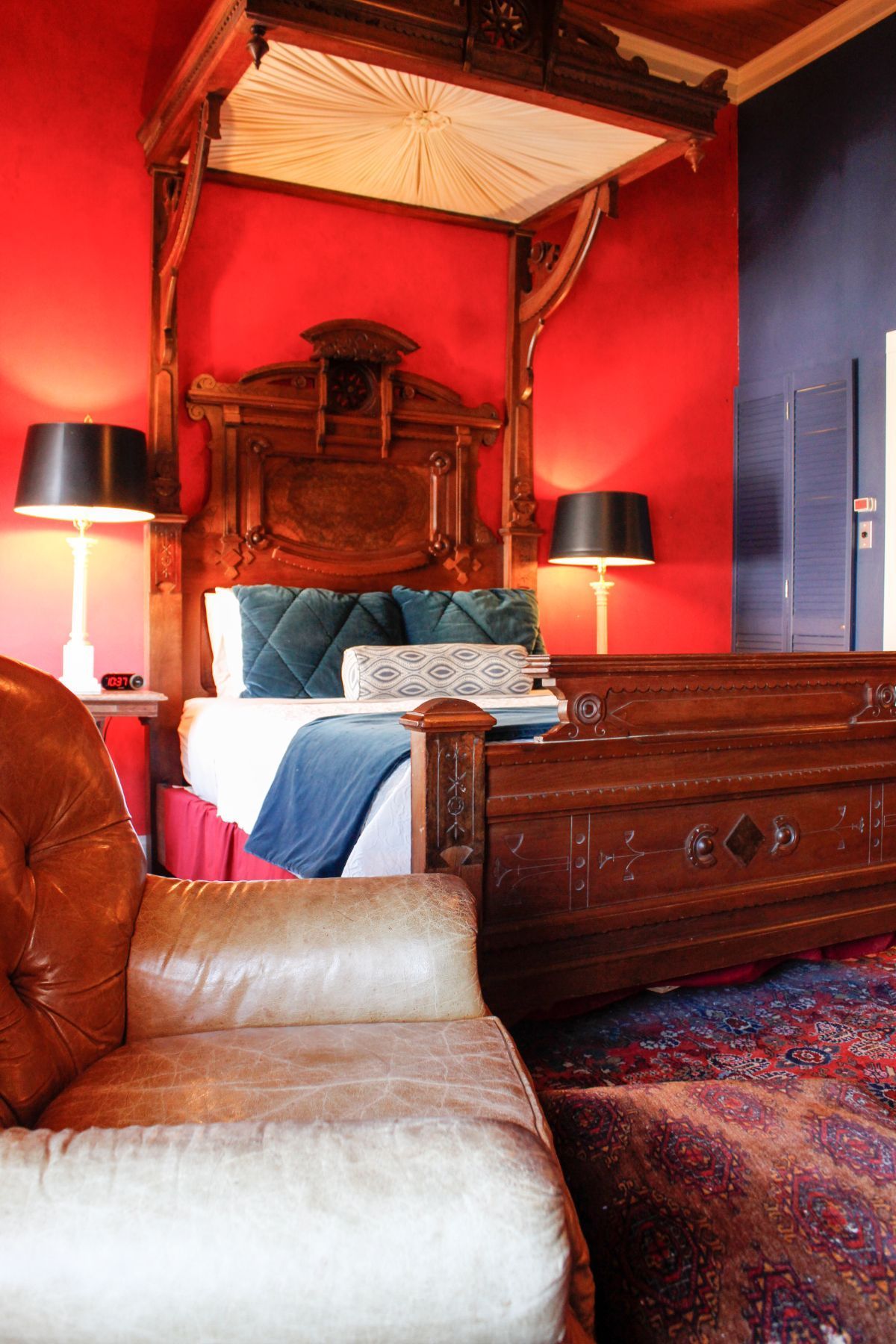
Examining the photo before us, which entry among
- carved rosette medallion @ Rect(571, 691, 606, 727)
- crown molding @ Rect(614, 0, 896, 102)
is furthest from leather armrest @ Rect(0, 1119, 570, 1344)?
crown molding @ Rect(614, 0, 896, 102)

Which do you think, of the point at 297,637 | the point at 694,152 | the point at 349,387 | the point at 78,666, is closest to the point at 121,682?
the point at 78,666

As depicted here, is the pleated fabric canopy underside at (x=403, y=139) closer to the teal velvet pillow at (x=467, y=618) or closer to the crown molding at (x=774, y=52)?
the crown molding at (x=774, y=52)

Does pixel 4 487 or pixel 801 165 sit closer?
pixel 4 487

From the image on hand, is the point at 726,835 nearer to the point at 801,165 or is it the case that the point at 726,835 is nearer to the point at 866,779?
the point at 866,779

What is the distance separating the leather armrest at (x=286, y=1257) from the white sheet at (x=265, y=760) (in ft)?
4.81

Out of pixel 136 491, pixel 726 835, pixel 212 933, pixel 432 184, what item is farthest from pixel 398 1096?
pixel 432 184

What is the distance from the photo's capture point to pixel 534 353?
4.73m

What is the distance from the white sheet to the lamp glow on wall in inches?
16.3

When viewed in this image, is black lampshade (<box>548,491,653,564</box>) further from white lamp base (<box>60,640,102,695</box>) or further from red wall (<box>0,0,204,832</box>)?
white lamp base (<box>60,640,102,695</box>)

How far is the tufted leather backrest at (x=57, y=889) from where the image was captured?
48.6 inches

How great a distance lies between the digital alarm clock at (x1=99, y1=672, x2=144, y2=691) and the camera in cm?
355

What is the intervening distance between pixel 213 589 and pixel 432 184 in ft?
5.93

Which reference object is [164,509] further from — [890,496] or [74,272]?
[890,496]

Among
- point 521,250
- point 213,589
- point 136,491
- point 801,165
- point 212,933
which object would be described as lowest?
point 212,933
